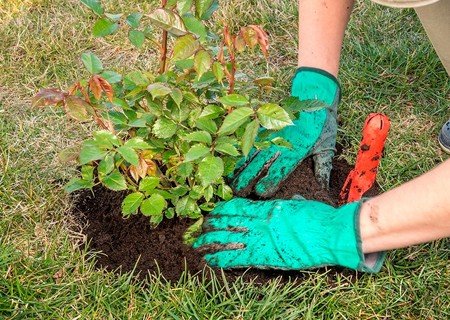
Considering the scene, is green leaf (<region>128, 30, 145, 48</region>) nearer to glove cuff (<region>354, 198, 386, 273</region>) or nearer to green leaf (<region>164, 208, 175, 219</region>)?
green leaf (<region>164, 208, 175, 219</region>)

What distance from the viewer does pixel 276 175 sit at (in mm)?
2174

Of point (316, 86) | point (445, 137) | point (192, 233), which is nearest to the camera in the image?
point (192, 233)

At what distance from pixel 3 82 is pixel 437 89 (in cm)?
194

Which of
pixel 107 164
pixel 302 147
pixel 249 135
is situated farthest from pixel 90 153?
pixel 302 147

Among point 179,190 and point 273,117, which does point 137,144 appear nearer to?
point 179,190

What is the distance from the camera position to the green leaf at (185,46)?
1.63m

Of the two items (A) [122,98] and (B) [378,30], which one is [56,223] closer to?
(A) [122,98]

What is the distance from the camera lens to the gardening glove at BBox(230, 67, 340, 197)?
2156 millimetres

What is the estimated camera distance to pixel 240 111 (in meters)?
1.73

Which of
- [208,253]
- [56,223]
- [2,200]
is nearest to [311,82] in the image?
[208,253]

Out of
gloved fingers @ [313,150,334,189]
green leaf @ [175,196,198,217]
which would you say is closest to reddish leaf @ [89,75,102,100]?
green leaf @ [175,196,198,217]

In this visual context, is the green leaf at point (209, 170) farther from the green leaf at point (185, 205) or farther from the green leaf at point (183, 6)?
the green leaf at point (183, 6)

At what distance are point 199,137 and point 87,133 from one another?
932mm

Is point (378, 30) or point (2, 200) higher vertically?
point (378, 30)
